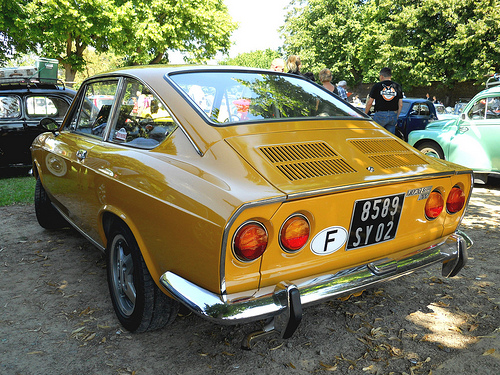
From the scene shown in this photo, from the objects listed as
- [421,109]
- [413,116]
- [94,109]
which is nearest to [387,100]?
[413,116]

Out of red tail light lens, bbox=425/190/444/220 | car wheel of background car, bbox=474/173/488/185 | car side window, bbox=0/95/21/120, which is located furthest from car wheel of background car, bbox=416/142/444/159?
car side window, bbox=0/95/21/120

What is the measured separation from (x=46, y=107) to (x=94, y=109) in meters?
5.41

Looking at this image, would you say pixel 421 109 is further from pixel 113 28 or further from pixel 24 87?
pixel 113 28


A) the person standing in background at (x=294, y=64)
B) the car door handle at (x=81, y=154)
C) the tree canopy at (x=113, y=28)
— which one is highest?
the tree canopy at (x=113, y=28)

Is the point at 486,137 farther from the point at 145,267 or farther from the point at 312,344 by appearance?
the point at 145,267

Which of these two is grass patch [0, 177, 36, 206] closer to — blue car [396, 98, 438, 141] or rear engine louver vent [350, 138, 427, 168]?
rear engine louver vent [350, 138, 427, 168]

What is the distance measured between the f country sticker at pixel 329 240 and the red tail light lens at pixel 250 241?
31 cm

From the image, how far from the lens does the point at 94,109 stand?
146 inches

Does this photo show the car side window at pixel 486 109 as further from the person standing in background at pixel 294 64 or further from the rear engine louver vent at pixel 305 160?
the rear engine louver vent at pixel 305 160

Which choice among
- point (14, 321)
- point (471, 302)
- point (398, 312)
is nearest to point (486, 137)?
point (471, 302)

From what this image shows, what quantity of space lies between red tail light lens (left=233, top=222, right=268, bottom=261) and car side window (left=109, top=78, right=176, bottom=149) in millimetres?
932

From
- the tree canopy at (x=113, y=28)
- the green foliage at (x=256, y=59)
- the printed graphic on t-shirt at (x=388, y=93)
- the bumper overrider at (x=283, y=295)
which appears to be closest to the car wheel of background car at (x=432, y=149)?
the printed graphic on t-shirt at (x=388, y=93)

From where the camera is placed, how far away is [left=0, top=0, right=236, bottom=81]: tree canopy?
17.6m

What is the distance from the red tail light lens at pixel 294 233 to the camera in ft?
6.80
